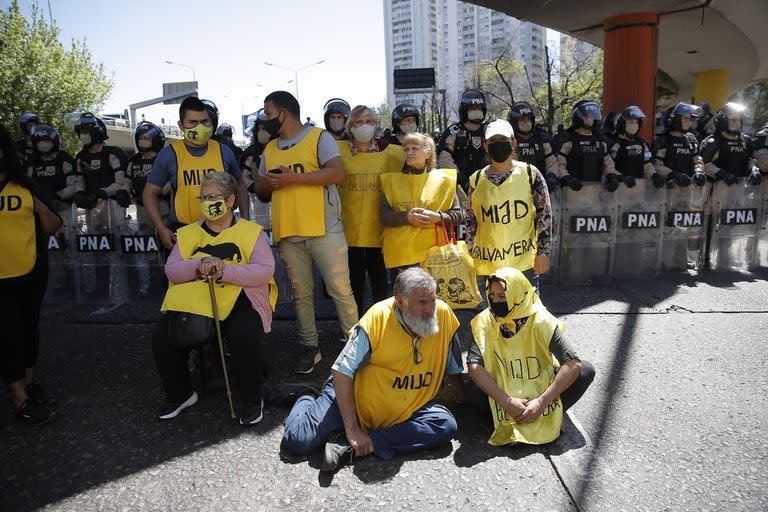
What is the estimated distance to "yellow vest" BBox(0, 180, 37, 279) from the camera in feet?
11.3

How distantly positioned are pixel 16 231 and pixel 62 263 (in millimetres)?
3118

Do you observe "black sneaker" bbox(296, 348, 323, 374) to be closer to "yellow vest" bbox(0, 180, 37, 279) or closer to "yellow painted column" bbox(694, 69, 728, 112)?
"yellow vest" bbox(0, 180, 37, 279)

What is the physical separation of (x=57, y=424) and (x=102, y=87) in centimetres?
2779

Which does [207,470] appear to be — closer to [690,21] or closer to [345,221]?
[345,221]

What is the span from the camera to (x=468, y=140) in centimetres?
620

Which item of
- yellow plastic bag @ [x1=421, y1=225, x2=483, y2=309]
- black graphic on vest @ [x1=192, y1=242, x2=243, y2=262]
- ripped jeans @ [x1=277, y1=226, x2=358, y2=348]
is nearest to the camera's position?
black graphic on vest @ [x1=192, y1=242, x2=243, y2=262]

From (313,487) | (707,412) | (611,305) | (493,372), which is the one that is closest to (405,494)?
(313,487)

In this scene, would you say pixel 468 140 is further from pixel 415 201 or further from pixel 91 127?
pixel 91 127

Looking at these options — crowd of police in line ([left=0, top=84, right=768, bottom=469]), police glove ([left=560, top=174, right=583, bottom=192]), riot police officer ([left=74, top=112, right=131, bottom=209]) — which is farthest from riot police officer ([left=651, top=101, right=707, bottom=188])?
riot police officer ([left=74, top=112, right=131, bottom=209])

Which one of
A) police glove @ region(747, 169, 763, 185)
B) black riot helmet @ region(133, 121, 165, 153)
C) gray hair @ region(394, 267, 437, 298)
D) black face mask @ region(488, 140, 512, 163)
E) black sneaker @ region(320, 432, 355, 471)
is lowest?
black sneaker @ region(320, 432, 355, 471)

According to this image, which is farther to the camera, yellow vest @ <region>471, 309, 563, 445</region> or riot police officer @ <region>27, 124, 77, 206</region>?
riot police officer @ <region>27, 124, 77, 206</region>

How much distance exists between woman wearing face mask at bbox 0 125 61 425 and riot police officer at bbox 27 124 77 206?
117 inches

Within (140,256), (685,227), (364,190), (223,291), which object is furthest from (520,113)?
(140,256)

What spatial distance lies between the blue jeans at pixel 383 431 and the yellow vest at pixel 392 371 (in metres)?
0.08
